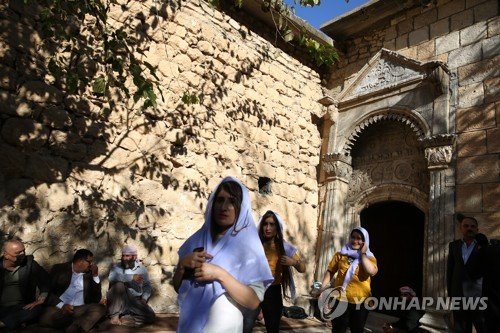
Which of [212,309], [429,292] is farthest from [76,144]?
[429,292]

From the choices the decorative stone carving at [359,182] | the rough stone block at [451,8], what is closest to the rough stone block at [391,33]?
the rough stone block at [451,8]

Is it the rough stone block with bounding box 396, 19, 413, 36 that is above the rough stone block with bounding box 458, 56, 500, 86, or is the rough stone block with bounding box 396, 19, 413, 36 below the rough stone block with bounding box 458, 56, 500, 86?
above

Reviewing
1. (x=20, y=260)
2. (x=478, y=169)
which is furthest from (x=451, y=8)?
(x=20, y=260)

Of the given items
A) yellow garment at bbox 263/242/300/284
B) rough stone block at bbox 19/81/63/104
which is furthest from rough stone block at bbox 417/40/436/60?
rough stone block at bbox 19/81/63/104

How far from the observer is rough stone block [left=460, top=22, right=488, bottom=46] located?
17.9ft

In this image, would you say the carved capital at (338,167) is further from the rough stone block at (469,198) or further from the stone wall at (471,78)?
the rough stone block at (469,198)

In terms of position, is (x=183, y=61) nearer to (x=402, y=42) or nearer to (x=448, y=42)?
(x=402, y=42)

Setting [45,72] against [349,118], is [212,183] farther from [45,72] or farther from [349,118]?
[349,118]

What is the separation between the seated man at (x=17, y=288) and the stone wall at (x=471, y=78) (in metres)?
5.49

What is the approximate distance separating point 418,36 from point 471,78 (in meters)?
1.45

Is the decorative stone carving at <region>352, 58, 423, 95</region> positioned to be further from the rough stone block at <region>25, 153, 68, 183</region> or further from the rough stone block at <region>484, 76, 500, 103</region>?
the rough stone block at <region>25, 153, 68, 183</region>

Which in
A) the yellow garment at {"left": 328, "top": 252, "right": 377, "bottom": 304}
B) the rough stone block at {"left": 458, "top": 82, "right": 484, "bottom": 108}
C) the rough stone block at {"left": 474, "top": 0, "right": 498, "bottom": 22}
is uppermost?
the rough stone block at {"left": 474, "top": 0, "right": 498, "bottom": 22}

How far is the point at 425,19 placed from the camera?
250 inches

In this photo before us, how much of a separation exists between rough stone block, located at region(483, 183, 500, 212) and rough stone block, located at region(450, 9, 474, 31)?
269cm
